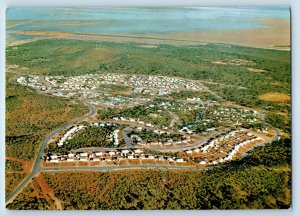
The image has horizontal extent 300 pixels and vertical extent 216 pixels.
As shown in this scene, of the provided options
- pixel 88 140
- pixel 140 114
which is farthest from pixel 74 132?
pixel 140 114

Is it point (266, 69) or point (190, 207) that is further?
point (266, 69)

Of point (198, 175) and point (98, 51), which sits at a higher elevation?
point (98, 51)

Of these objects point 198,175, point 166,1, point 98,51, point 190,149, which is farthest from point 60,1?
point 198,175

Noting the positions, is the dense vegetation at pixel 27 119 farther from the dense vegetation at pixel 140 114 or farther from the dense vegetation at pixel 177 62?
the dense vegetation at pixel 177 62

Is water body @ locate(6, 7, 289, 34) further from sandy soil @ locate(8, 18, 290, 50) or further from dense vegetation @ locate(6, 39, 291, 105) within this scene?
dense vegetation @ locate(6, 39, 291, 105)

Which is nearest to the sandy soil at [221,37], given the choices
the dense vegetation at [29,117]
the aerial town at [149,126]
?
the aerial town at [149,126]

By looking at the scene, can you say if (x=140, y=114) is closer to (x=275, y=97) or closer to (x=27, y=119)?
(x=27, y=119)
